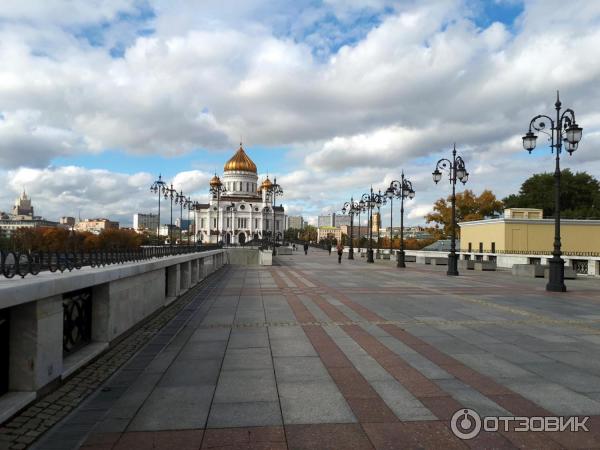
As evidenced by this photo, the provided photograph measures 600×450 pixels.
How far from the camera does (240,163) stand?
129750 millimetres

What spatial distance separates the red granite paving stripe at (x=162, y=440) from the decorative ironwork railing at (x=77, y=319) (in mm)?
2678

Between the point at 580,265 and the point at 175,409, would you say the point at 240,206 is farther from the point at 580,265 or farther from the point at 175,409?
the point at 175,409

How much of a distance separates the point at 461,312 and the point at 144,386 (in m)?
8.13

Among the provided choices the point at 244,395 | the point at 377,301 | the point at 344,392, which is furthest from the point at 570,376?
the point at 377,301

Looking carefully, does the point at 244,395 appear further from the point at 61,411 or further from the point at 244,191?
the point at 244,191

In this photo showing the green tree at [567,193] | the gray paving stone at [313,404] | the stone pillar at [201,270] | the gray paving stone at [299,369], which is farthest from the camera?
the green tree at [567,193]

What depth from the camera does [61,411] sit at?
4918mm

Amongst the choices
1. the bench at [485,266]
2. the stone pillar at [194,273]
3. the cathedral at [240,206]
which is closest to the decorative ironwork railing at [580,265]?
the bench at [485,266]

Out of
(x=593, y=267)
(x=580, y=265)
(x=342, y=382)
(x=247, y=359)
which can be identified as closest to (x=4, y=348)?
(x=247, y=359)

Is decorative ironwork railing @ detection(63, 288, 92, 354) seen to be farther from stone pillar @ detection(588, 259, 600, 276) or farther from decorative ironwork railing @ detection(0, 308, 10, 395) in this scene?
stone pillar @ detection(588, 259, 600, 276)

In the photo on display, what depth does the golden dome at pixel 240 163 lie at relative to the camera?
129m

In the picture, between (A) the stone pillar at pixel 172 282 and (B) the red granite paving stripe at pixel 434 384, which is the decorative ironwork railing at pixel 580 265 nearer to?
(B) the red granite paving stripe at pixel 434 384

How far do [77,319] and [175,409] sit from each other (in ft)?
9.03

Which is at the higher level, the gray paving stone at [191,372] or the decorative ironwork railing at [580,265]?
the decorative ironwork railing at [580,265]
